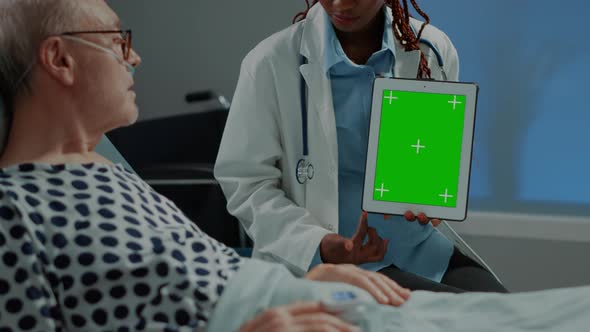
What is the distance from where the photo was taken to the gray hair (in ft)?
3.93

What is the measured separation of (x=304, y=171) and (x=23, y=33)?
26.6 inches

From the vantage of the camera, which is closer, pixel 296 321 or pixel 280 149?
pixel 296 321

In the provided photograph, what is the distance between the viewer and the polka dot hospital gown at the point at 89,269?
1.05m

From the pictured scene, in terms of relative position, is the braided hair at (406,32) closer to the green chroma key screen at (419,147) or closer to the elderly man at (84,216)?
the green chroma key screen at (419,147)

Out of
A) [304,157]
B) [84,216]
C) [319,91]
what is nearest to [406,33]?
[319,91]

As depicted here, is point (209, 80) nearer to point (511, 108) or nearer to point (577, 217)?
point (511, 108)

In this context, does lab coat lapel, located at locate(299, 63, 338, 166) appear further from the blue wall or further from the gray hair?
the blue wall

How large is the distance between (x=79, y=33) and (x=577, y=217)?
2.11 meters

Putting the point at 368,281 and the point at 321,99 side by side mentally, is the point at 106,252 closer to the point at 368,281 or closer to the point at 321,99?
the point at 368,281

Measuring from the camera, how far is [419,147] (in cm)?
157

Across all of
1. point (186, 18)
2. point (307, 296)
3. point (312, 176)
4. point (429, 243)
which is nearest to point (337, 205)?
point (312, 176)

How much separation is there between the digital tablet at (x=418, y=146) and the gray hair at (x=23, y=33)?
0.62 m

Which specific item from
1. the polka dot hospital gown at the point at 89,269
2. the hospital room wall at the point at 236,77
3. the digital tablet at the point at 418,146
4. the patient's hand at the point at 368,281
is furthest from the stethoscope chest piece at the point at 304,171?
the hospital room wall at the point at 236,77

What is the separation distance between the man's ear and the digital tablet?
59cm
